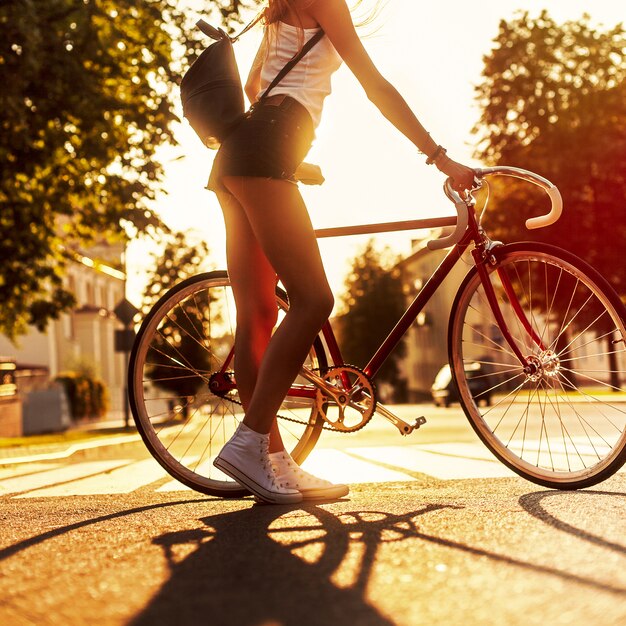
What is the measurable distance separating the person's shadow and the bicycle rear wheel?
792mm

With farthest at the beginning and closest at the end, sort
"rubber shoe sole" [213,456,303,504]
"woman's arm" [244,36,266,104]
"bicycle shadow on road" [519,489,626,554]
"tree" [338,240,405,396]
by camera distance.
A: "tree" [338,240,405,396] → "woman's arm" [244,36,266,104] → "rubber shoe sole" [213,456,303,504] → "bicycle shadow on road" [519,489,626,554]

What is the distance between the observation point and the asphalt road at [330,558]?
205 cm

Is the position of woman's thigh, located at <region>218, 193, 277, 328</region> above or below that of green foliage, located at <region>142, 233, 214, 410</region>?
above

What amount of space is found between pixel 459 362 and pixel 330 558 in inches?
72.1

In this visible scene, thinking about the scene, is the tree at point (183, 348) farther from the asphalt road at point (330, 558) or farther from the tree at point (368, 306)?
the tree at point (368, 306)

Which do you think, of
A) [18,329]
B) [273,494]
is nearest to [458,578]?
[273,494]

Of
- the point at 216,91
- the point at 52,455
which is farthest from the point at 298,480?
the point at 52,455

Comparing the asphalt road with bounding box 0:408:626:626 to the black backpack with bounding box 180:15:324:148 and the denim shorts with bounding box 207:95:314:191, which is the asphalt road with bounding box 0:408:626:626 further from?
the black backpack with bounding box 180:15:324:148

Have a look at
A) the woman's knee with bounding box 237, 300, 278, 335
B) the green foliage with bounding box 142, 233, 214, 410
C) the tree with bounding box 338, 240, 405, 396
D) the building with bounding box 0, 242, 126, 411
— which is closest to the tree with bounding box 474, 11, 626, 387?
the building with bounding box 0, 242, 126, 411

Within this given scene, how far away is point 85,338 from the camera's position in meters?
64.0

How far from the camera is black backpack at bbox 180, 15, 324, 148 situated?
382 cm

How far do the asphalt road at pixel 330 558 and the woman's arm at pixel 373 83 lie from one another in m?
1.27

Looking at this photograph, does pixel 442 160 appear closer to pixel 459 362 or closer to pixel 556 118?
pixel 459 362

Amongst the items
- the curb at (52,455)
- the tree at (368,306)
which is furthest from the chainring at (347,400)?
the tree at (368,306)
